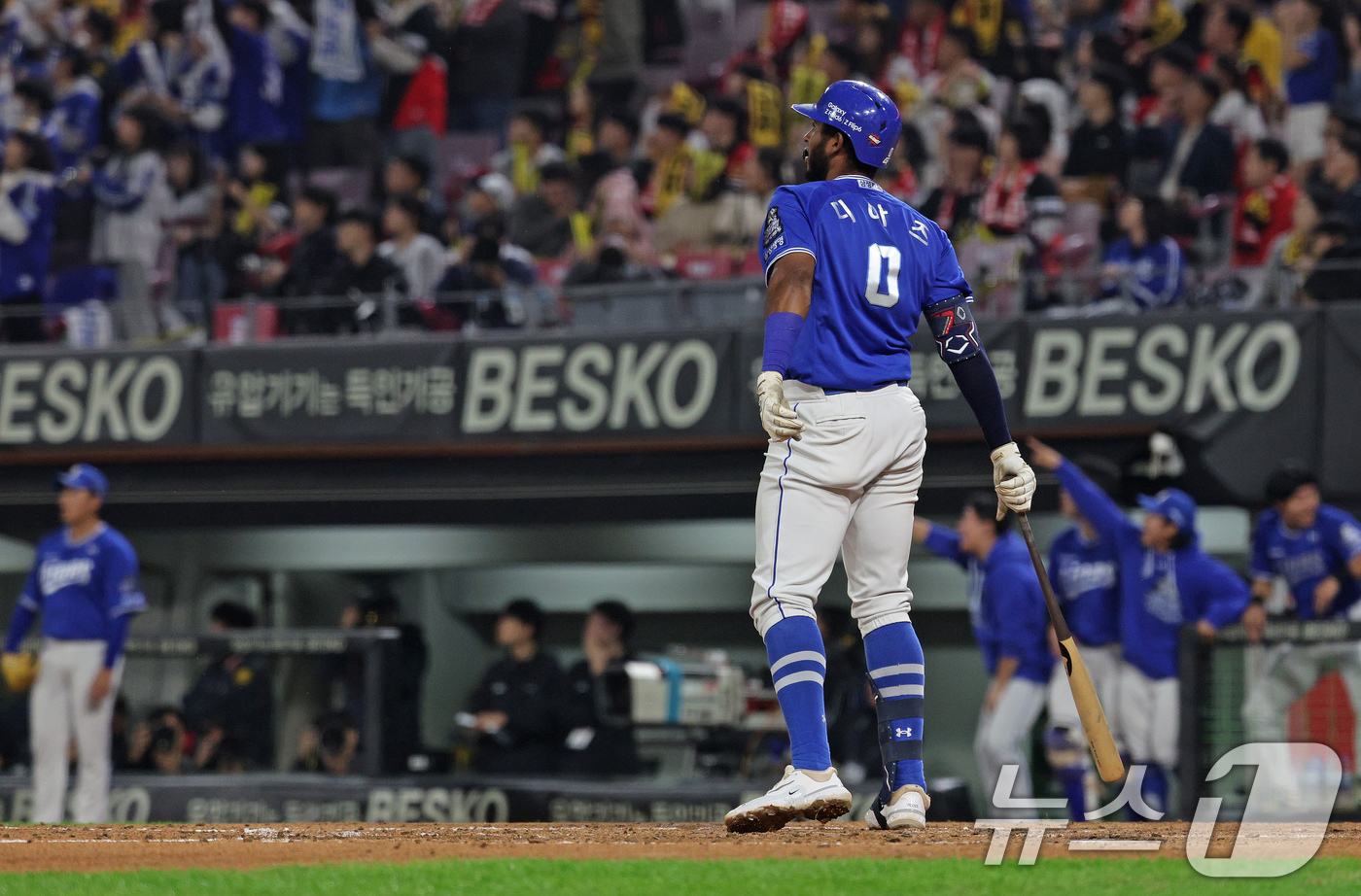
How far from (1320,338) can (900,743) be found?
527 cm

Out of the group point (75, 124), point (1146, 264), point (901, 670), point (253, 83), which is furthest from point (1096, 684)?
point (75, 124)

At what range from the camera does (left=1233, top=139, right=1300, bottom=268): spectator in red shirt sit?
1001 centimetres

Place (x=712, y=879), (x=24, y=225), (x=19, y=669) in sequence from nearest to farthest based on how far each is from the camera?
1. (x=712, y=879)
2. (x=19, y=669)
3. (x=24, y=225)

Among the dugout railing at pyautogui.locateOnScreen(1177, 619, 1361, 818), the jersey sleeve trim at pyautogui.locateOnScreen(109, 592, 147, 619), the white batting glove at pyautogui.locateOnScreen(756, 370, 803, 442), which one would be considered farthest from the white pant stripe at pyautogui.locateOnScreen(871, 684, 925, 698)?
the jersey sleeve trim at pyautogui.locateOnScreen(109, 592, 147, 619)

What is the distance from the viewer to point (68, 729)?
9.48 metres

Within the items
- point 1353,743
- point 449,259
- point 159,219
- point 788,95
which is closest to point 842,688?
point 1353,743

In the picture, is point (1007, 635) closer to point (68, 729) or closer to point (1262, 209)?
point (1262, 209)

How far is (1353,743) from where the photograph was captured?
25.5ft

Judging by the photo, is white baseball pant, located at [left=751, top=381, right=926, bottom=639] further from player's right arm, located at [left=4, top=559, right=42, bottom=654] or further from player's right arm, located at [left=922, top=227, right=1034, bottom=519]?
player's right arm, located at [left=4, top=559, right=42, bottom=654]

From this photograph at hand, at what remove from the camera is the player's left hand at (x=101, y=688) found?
9.20 metres

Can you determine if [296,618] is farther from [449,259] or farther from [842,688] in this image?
[842,688]

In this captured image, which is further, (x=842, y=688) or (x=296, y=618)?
(x=296, y=618)

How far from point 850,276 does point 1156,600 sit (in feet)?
15.3

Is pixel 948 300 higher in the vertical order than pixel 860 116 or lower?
lower
